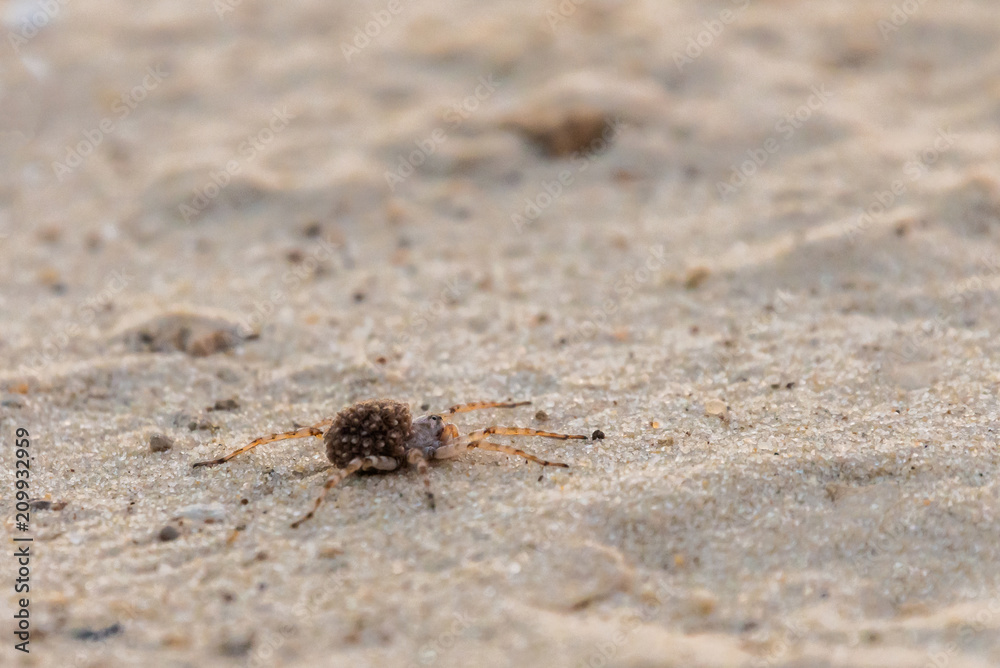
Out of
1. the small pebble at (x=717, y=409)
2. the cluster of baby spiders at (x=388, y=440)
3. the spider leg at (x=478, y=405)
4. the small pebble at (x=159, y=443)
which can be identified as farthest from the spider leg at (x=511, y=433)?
the small pebble at (x=159, y=443)

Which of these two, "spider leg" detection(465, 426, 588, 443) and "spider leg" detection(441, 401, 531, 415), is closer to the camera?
"spider leg" detection(465, 426, 588, 443)

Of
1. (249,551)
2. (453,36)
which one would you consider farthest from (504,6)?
(249,551)

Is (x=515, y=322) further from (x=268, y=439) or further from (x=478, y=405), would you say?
(x=268, y=439)

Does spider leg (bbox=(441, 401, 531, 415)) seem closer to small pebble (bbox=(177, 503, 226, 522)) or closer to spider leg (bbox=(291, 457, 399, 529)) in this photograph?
spider leg (bbox=(291, 457, 399, 529))

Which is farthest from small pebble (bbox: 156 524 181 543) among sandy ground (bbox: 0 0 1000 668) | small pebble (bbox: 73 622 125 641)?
small pebble (bbox: 73 622 125 641)

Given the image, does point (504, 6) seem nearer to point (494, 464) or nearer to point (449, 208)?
point (449, 208)

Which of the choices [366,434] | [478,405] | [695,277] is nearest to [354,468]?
[366,434]
